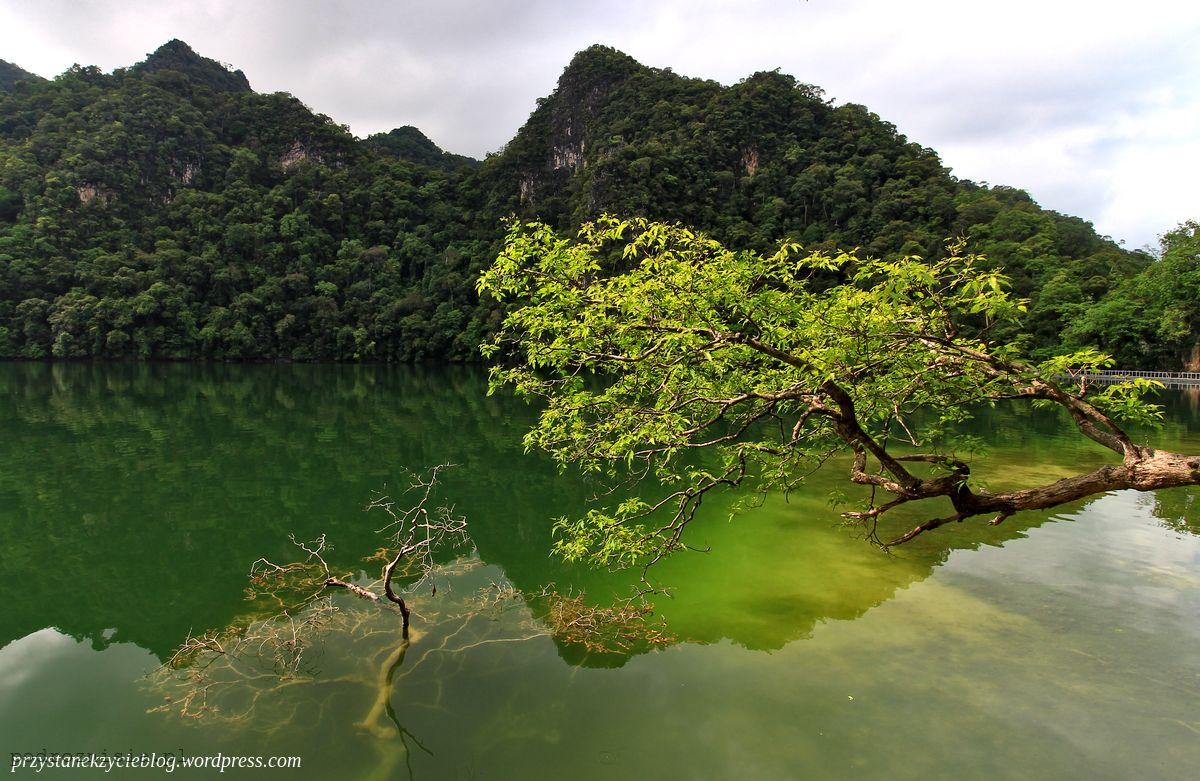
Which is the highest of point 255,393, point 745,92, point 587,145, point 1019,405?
point 745,92

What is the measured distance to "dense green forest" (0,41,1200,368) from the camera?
57.0m

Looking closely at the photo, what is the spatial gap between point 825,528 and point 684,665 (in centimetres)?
593

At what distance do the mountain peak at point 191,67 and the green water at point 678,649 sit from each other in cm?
12909

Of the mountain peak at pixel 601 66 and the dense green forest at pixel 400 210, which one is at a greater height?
the mountain peak at pixel 601 66

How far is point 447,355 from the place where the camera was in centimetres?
7069

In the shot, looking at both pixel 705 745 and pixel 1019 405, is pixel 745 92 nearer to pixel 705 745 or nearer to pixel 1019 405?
pixel 1019 405

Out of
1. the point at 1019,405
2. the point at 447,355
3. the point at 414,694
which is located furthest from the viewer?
the point at 447,355

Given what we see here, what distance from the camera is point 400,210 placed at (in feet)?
307

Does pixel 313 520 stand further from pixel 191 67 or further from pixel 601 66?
pixel 191 67

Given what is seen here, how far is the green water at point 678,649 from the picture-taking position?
473 centimetres

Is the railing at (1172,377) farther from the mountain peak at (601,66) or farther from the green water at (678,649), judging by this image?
the mountain peak at (601,66)

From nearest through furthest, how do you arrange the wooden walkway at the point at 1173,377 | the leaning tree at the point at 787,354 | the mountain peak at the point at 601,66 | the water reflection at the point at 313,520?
the leaning tree at the point at 787,354
the water reflection at the point at 313,520
the wooden walkway at the point at 1173,377
the mountain peak at the point at 601,66

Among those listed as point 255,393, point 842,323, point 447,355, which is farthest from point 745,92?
point 842,323

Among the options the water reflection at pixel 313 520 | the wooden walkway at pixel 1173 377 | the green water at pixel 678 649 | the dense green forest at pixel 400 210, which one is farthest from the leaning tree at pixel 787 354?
the dense green forest at pixel 400 210
